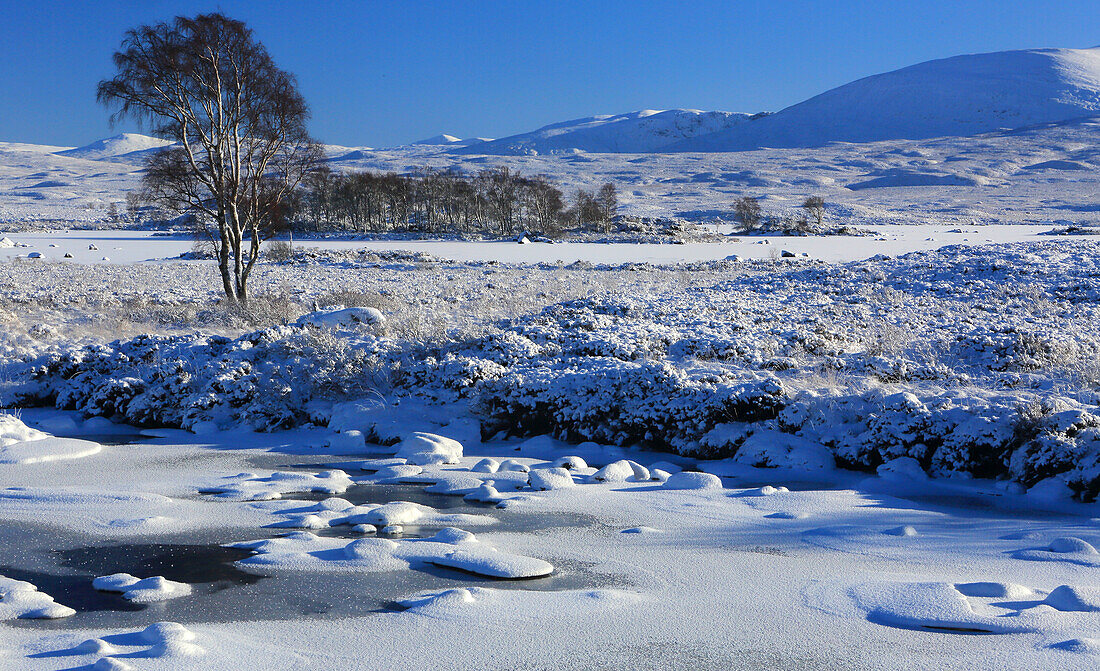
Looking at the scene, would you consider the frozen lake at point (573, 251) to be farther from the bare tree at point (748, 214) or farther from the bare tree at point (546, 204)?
the bare tree at point (748, 214)

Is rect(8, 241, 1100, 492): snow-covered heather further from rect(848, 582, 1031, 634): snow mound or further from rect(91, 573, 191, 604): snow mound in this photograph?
rect(91, 573, 191, 604): snow mound

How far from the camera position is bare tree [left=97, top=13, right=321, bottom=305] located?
1652 cm

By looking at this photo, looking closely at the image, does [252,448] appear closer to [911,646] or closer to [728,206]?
[911,646]

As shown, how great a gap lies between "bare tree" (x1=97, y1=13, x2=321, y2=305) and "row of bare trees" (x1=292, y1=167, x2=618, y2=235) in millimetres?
53433

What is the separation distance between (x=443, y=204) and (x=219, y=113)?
63640 mm

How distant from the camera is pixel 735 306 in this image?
1566cm

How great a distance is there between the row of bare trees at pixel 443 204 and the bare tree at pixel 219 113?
5343 cm

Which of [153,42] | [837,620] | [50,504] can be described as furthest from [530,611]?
[153,42]

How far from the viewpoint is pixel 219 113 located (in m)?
17.1

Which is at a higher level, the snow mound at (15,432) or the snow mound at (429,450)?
the snow mound at (15,432)

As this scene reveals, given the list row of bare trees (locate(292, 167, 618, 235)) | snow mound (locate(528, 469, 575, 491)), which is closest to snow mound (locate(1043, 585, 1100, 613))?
snow mound (locate(528, 469, 575, 491))

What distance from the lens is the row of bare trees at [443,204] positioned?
74062mm

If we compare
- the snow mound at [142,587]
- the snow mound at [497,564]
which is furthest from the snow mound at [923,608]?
the snow mound at [142,587]

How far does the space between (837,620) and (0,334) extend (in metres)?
14.0
